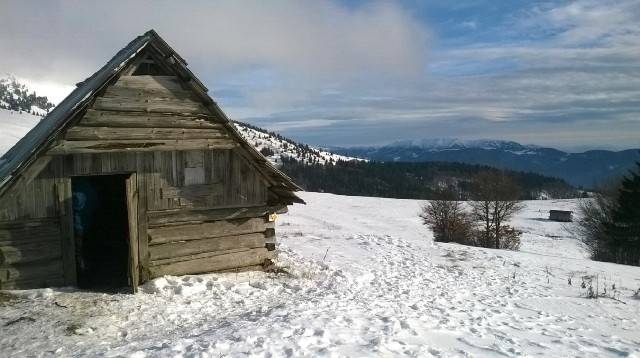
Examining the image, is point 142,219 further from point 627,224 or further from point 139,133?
point 627,224

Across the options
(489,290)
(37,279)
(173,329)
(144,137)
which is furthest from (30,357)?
(489,290)

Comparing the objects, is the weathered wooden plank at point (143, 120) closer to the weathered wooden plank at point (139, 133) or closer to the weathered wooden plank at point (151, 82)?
the weathered wooden plank at point (139, 133)

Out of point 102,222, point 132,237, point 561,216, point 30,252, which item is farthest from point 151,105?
point 561,216

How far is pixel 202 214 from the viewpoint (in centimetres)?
1248

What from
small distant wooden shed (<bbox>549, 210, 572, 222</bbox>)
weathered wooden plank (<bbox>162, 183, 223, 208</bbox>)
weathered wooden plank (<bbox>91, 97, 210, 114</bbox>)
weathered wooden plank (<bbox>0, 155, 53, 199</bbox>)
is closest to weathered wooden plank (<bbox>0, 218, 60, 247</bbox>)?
weathered wooden plank (<bbox>0, 155, 53, 199</bbox>)

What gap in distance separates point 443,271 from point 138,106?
11.2 meters

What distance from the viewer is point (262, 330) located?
27.4ft

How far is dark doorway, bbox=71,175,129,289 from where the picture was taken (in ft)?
46.4

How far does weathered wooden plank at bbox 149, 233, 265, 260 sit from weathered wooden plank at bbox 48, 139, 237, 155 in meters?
2.49

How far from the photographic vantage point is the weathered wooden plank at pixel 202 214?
1178 centimetres

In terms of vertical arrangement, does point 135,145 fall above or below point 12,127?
below

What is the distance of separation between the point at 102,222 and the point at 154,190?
16.4 feet

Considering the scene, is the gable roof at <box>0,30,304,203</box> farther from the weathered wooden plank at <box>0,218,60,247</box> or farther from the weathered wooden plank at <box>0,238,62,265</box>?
the weathered wooden plank at <box>0,238,62,265</box>

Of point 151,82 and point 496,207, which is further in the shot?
point 496,207
